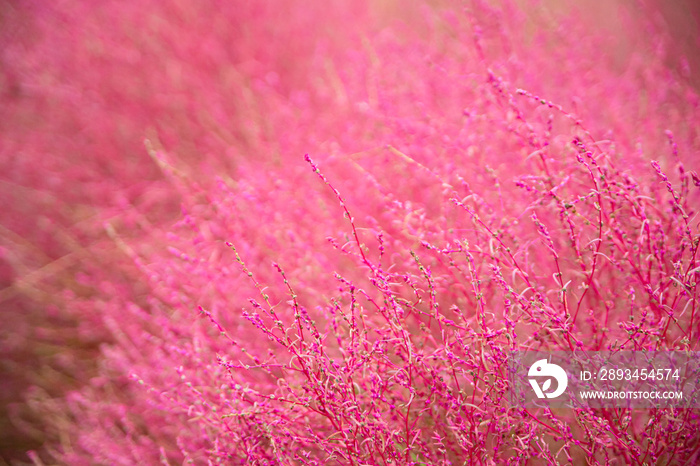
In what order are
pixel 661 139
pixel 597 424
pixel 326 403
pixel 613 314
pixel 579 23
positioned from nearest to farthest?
1. pixel 597 424
2. pixel 326 403
3. pixel 613 314
4. pixel 661 139
5. pixel 579 23

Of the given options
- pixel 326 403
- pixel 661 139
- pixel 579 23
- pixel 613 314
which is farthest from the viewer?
pixel 579 23

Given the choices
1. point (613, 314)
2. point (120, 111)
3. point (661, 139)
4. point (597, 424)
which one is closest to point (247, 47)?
point (120, 111)

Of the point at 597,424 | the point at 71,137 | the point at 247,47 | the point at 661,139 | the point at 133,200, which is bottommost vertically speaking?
→ the point at 597,424

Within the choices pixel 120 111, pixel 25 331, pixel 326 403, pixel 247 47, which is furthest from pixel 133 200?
pixel 326 403

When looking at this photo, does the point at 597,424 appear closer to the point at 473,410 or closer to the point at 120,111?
the point at 473,410

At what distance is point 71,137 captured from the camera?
11.5 feet

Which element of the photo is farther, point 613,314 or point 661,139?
point 661,139

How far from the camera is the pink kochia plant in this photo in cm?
139

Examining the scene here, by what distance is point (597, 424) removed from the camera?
1.27 metres

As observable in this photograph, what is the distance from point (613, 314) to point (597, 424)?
0.66 metres

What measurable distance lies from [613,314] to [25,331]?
134 inches

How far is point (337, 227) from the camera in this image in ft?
7.84

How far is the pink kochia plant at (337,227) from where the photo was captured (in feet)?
4.57

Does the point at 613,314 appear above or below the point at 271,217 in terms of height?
below
